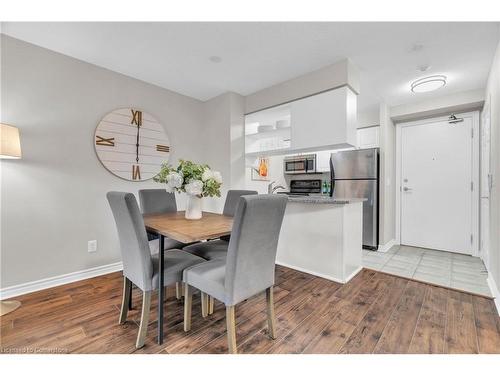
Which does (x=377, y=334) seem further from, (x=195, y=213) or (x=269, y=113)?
(x=269, y=113)

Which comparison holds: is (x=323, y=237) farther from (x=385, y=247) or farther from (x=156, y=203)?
(x=156, y=203)

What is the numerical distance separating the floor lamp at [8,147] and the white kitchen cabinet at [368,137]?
4156mm


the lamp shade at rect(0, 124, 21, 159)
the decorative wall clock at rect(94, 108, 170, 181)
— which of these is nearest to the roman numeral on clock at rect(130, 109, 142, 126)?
the decorative wall clock at rect(94, 108, 170, 181)

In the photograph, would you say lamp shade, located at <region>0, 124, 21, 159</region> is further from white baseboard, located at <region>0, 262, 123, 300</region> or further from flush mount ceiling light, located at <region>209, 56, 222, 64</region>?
flush mount ceiling light, located at <region>209, 56, 222, 64</region>

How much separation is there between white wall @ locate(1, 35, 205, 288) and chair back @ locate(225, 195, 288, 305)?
2068mm

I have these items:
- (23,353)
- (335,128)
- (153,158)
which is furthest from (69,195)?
(335,128)

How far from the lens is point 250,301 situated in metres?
1.98

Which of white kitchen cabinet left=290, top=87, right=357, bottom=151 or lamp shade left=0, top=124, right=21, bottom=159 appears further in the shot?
white kitchen cabinet left=290, top=87, right=357, bottom=151

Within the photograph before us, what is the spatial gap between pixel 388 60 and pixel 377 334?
99.8 inches

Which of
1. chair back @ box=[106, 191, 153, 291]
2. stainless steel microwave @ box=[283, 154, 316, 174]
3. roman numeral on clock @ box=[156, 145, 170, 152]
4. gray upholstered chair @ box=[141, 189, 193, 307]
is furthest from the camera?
stainless steel microwave @ box=[283, 154, 316, 174]

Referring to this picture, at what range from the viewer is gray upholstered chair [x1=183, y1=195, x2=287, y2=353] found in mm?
1196

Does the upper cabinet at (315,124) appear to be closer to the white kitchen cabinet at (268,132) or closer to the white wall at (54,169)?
the white kitchen cabinet at (268,132)

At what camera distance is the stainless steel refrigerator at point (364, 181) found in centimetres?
346

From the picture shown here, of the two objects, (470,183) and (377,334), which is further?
(470,183)
